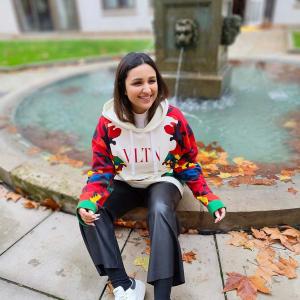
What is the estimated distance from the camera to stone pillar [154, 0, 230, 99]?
442 centimetres

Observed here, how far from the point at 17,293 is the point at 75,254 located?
454 mm

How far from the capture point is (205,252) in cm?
228

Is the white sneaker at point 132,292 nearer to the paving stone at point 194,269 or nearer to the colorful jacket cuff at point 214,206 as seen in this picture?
the paving stone at point 194,269

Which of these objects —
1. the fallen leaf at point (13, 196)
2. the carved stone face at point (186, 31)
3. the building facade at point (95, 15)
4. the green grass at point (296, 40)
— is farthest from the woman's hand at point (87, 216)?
the building facade at point (95, 15)

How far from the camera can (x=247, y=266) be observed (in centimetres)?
214

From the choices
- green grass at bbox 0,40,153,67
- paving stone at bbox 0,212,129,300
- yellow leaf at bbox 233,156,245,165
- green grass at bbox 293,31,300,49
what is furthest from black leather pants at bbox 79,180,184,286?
green grass at bbox 293,31,300,49

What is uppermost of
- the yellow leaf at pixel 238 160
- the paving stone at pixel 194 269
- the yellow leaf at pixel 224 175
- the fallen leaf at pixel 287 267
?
the yellow leaf at pixel 224 175

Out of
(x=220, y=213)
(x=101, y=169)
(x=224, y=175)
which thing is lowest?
(x=224, y=175)

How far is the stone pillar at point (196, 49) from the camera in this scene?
14.5ft

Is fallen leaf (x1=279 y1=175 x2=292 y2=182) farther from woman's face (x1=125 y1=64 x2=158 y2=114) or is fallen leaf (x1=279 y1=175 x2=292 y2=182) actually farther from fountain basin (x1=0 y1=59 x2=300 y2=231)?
woman's face (x1=125 y1=64 x2=158 y2=114)

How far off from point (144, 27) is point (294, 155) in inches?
555

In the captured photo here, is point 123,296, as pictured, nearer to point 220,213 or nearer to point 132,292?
point 132,292

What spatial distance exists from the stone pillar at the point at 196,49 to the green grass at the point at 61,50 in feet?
16.8

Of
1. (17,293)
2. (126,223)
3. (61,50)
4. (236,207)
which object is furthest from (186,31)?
(61,50)
